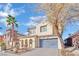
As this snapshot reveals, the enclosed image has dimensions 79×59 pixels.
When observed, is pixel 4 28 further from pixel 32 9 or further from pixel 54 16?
pixel 54 16

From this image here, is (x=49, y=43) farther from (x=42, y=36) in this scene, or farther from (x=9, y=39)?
(x=9, y=39)

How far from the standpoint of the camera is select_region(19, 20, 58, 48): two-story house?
1.73 m

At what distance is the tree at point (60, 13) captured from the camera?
1743 mm

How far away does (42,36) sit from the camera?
1.75m

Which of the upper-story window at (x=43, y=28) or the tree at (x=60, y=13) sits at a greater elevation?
the tree at (x=60, y=13)

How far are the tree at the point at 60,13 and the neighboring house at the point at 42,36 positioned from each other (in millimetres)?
44

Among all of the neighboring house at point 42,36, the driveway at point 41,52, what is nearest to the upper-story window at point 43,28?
the neighboring house at point 42,36

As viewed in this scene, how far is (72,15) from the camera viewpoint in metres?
1.75

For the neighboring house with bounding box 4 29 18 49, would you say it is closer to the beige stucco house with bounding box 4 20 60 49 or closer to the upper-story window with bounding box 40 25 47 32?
the beige stucco house with bounding box 4 20 60 49

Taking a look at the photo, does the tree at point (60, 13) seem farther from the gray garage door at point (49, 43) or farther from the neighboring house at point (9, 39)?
the neighboring house at point (9, 39)

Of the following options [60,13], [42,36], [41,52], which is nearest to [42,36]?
[42,36]

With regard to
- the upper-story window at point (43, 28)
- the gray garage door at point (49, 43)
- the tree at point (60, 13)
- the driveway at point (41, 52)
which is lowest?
the driveway at point (41, 52)

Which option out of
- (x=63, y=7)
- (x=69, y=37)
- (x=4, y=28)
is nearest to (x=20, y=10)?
(x=4, y=28)

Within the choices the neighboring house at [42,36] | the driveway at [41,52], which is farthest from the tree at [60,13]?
the driveway at [41,52]
